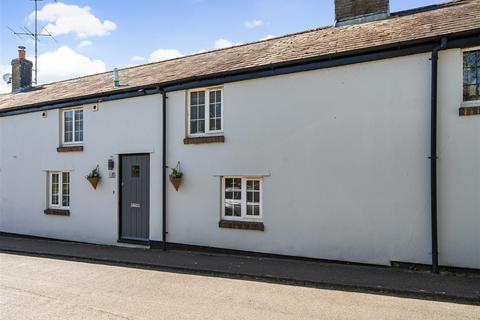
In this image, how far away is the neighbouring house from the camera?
7090 mm

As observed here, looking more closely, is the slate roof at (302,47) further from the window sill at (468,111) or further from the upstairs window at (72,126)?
the window sill at (468,111)

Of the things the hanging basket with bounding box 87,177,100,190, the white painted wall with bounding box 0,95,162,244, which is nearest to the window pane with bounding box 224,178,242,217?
the white painted wall with bounding box 0,95,162,244

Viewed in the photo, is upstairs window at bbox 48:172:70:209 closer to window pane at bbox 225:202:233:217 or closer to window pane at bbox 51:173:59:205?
window pane at bbox 51:173:59:205

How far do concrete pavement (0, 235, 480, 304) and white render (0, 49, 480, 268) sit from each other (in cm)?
38

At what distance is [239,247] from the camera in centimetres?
915

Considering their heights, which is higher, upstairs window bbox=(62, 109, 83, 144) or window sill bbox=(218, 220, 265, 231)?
upstairs window bbox=(62, 109, 83, 144)

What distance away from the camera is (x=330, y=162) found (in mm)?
8094

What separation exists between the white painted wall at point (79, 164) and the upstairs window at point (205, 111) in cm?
95

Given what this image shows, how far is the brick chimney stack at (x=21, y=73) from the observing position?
58.0 feet

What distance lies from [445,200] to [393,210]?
2.93 feet

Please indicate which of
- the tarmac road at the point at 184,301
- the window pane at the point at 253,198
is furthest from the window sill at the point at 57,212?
the window pane at the point at 253,198

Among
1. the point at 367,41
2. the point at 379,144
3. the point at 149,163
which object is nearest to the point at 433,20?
the point at 367,41

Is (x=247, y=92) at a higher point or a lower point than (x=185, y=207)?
higher

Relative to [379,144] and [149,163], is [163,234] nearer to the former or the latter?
[149,163]
